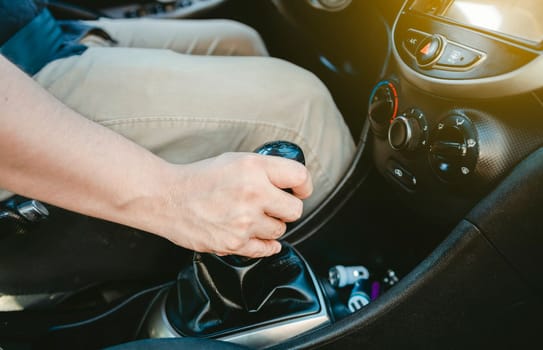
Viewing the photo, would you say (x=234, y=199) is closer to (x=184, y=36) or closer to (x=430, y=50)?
(x=430, y=50)

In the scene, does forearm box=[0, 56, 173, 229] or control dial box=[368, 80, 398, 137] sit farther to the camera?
control dial box=[368, 80, 398, 137]

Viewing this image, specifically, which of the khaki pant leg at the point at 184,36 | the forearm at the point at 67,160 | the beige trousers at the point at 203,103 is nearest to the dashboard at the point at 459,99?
the beige trousers at the point at 203,103

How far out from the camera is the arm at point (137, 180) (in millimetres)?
445

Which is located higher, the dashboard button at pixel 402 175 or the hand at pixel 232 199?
the hand at pixel 232 199

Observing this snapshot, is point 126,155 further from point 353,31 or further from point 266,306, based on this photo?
point 353,31

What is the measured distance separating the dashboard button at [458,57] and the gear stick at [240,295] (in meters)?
0.37

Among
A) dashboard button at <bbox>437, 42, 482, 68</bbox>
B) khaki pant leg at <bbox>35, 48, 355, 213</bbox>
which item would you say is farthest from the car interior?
khaki pant leg at <bbox>35, 48, 355, 213</bbox>

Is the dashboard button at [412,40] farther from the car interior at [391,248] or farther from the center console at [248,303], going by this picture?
the center console at [248,303]

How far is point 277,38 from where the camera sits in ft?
4.62

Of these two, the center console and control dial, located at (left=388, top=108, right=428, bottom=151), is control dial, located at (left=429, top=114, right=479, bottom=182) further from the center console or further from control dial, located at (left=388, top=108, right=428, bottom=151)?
the center console

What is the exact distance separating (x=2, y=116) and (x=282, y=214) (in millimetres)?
305

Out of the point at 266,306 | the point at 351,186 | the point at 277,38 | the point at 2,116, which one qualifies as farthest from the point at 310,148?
the point at 277,38

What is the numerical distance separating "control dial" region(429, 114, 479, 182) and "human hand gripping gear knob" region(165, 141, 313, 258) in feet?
0.64

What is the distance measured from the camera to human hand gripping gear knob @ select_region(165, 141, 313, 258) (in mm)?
491
